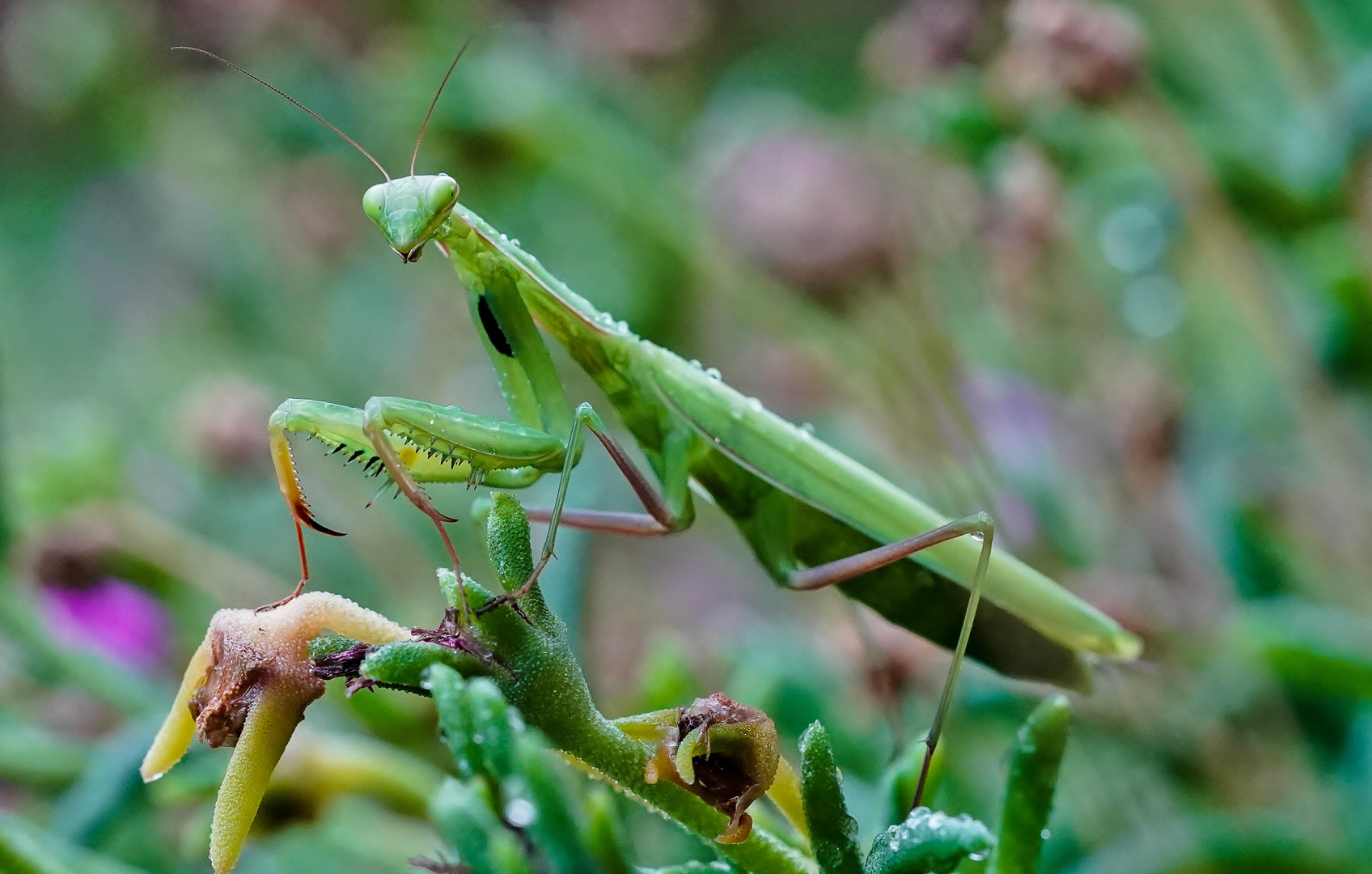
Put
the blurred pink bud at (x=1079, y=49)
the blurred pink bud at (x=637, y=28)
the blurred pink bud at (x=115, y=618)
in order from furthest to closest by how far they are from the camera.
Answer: the blurred pink bud at (x=637, y=28)
the blurred pink bud at (x=115, y=618)
the blurred pink bud at (x=1079, y=49)

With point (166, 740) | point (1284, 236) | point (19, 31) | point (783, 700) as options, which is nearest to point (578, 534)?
point (783, 700)

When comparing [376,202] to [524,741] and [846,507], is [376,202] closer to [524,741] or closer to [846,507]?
[846,507]

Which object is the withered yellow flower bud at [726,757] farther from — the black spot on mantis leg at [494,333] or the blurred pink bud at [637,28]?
the blurred pink bud at [637,28]

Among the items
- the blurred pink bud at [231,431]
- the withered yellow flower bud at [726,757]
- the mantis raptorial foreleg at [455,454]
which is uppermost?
the blurred pink bud at [231,431]

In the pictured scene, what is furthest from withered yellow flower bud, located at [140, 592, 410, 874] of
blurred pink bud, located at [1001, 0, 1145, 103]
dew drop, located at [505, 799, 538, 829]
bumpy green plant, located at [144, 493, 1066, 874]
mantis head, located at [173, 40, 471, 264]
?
blurred pink bud, located at [1001, 0, 1145, 103]

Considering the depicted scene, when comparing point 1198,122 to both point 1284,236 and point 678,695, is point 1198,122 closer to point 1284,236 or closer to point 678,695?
point 1284,236

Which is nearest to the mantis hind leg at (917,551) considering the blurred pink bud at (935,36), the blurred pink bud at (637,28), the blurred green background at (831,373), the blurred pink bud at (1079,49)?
the blurred green background at (831,373)

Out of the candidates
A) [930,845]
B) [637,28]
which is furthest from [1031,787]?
[637,28]
